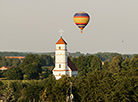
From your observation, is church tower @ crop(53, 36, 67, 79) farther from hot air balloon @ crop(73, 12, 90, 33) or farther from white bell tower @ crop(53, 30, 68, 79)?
hot air balloon @ crop(73, 12, 90, 33)

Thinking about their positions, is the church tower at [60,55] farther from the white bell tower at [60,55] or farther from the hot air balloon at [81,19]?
the hot air balloon at [81,19]

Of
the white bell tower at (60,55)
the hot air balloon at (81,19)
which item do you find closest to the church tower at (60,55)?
the white bell tower at (60,55)

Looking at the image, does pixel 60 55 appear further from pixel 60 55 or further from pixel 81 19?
pixel 81 19

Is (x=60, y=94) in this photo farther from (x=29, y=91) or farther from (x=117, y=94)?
(x=29, y=91)

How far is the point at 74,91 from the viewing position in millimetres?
106125

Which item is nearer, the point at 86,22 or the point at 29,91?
the point at 29,91

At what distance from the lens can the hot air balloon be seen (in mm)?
147875

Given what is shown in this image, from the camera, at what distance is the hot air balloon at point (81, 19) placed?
14788 centimetres

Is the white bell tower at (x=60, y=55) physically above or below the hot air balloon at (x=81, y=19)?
Answer: below

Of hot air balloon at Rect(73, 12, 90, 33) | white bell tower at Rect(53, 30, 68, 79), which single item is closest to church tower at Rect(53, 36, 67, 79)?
white bell tower at Rect(53, 30, 68, 79)

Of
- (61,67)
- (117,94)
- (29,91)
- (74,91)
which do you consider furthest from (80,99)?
(61,67)

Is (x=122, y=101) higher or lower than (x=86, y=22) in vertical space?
lower

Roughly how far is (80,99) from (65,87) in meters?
4.59

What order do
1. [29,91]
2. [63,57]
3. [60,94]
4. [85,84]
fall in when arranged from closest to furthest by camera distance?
[60,94], [85,84], [29,91], [63,57]
